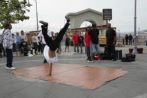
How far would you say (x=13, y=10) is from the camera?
139 feet

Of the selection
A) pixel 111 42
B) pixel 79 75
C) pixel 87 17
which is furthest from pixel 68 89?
pixel 87 17

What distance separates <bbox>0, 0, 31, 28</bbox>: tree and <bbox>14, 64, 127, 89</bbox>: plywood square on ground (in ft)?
79.4

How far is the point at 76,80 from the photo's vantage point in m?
13.0

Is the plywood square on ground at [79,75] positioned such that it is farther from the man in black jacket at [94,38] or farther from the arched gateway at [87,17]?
the arched gateway at [87,17]

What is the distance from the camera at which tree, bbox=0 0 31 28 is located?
4062 centimetres

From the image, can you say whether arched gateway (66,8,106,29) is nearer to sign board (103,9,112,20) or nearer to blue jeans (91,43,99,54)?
sign board (103,9,112,20)

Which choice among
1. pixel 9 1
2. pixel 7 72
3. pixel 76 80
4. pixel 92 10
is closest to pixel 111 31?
pixel 7 72

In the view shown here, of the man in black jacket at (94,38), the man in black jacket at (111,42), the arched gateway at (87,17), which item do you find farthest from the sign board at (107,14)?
the arched gateway at (87,17)

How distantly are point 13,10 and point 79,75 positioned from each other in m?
29.4

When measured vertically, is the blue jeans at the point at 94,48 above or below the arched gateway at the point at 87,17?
below

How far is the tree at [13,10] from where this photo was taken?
40625 mm

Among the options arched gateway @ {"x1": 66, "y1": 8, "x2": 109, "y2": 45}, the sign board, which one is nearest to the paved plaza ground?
the sign board

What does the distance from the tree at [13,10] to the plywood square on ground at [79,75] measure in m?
24.2

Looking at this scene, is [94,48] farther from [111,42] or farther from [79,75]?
[79,75]
